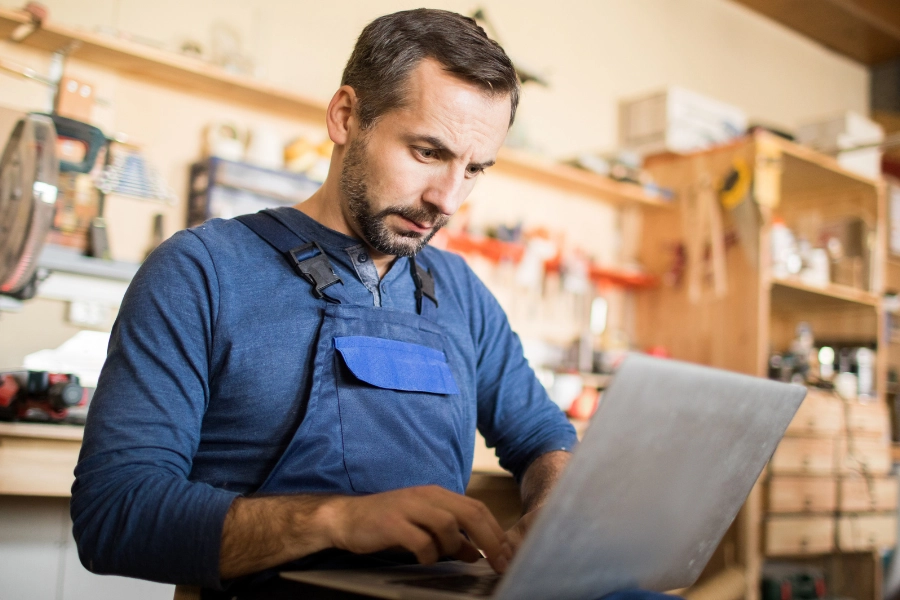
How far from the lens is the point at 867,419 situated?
3180 mm

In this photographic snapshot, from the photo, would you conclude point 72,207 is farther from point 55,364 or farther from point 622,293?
point 622,293

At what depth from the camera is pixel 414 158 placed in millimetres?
1120

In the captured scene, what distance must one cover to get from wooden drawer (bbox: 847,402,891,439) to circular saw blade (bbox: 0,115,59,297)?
2.83 m

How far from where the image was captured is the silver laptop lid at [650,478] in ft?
2.19

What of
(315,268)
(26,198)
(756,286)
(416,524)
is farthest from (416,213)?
(756,286)

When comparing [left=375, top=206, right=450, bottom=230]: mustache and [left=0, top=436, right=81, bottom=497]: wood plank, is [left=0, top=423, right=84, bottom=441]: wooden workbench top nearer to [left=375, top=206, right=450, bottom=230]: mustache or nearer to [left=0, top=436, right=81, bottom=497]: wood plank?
[left=0, top=436, right=81, bottom=497]: wood plank

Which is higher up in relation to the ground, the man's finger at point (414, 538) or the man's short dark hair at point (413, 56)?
the man's short dark hair at point (413, 56)

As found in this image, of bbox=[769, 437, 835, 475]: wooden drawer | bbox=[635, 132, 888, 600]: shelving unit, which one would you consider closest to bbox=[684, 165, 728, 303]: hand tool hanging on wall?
bbox=[635, 132, 888, 600]: shelving unit

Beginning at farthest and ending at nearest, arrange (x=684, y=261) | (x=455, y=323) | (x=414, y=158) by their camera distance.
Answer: (x=684, y=261), (x=455, y=323), (x=414, y=158)

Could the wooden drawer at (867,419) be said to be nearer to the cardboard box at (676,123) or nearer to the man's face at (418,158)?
the cardboard box at (676,123)

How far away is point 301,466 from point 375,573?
0.19 m

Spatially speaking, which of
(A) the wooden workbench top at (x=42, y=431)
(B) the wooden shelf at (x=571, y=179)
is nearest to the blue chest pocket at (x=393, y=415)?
(A) the wooden workbench top at (x=42, y=431)

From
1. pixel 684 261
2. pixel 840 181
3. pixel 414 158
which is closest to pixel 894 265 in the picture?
pixel 840 181

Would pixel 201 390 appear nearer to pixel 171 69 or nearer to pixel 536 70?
pixel 171 69
